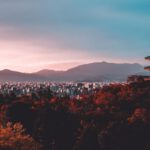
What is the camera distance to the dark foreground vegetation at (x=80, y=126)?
61.5m

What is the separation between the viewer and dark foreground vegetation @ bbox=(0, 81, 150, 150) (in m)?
61.5

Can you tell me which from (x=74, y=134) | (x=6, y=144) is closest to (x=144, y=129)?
(x=74, y=134)

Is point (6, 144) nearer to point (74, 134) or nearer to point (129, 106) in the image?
point (74, 134)

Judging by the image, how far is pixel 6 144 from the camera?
52.2 m

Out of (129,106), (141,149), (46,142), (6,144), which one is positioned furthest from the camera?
(129,106)

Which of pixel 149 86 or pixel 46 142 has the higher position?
pixel 149 86

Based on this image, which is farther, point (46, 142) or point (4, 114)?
point (4, 114)

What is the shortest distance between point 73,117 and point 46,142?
8.69m

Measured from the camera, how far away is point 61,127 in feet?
229

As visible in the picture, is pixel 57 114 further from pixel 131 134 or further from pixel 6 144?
pixel 6 144

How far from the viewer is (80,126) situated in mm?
71625

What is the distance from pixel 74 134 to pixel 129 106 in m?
18.8

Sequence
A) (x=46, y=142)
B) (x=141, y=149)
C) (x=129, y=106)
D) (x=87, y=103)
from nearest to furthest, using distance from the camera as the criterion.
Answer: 1. (x=141, y=149)
2. (x=46, y=142)
3. (x=129, y=106)
4. (x=87, y=103)

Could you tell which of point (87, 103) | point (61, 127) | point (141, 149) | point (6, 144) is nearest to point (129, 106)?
point (87, 103)
